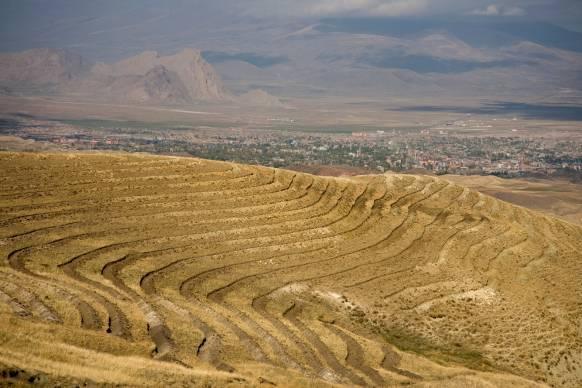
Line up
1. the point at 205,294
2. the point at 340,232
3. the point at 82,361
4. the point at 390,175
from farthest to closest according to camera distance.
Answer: the point at 390,175
the point at 340,232
the point at 205,294
the point at 82,361

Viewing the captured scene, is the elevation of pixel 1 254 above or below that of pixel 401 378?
above

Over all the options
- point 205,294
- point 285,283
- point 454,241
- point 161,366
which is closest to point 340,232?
point 454,241

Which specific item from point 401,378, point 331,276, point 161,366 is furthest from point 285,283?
point 161,366

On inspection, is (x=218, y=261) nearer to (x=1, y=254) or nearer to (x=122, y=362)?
(x=1, y=254)

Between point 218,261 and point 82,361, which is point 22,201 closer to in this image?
point 218,261

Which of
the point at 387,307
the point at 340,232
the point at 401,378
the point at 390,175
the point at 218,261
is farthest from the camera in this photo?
the point at 390,175

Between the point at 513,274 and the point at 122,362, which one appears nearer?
the point at 122,362

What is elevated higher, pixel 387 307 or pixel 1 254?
pixel 1 254
